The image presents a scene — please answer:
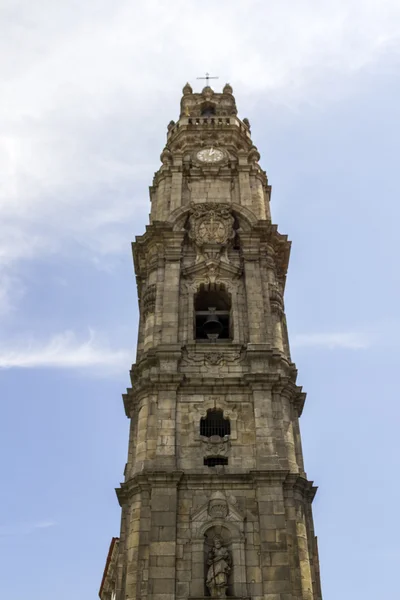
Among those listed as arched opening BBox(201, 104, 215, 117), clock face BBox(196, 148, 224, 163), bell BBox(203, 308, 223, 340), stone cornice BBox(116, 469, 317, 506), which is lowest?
stone cornice BBox(116, 469, 317, 506)

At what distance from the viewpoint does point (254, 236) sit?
3438 centimetres

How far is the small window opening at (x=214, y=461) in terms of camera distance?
87.1ft

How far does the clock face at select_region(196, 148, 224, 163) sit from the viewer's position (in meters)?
39.9

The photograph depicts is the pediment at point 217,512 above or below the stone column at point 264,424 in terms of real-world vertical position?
below

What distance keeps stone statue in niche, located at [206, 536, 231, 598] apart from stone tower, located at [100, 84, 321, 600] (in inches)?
1.5

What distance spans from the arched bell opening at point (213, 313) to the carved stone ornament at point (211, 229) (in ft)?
5.23

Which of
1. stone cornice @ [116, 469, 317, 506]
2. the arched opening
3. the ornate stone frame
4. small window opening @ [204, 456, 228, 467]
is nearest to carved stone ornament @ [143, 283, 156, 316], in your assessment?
the ornate stone frame

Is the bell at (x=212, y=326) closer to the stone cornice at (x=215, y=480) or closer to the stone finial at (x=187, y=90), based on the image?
the stone cornice at (x=215, y=480)

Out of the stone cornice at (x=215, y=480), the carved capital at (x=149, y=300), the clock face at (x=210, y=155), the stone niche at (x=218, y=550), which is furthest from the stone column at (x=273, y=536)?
the clock face at (x=210, y=155)

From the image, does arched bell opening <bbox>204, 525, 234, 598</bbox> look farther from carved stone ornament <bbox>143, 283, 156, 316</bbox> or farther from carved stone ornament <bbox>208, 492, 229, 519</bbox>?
carved stone ornament <bbox>143, 283, 156, 316</bbox>

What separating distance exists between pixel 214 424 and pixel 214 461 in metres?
1.63

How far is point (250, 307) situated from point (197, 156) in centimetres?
1244

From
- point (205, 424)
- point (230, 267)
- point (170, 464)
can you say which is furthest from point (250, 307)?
point (170, 464)

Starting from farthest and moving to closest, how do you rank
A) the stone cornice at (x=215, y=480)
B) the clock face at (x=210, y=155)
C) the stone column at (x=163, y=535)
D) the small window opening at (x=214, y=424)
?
the clock face at (x=210, y=155), the small window opening at (x=214, y=424), the stone cornice at (x=215, y=480), the stone column at (x=163, y=535)
